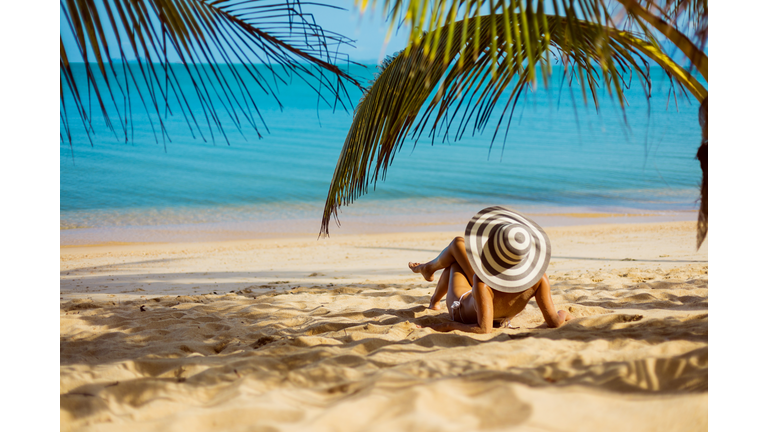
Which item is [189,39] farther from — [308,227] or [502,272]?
[308,227]

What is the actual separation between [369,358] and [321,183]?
33.9 feet

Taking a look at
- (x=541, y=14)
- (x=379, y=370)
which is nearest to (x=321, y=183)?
(x=379, y=370)

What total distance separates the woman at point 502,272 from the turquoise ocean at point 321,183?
1263mm

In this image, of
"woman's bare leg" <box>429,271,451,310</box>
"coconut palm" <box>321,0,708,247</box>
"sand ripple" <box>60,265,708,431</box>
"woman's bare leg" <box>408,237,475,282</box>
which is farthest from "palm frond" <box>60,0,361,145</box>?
"woman's bare leg" <box>429,271,451,310</box>

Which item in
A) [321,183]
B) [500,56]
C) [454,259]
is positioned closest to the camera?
[500,56]

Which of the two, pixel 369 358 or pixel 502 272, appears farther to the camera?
Answer: pixel 502 272

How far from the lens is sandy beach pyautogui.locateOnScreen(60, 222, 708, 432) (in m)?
1.41

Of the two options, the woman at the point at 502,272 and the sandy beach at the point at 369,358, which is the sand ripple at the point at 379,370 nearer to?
the sandy beach at the point at 369,358

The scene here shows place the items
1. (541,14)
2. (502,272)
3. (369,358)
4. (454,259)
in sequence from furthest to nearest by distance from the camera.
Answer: (454,259) < (502,272) < (369,358) < (541,14)

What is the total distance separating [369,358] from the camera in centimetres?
197

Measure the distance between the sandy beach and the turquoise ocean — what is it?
1.37 metres

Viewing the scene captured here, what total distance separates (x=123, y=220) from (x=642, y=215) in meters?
9.32
